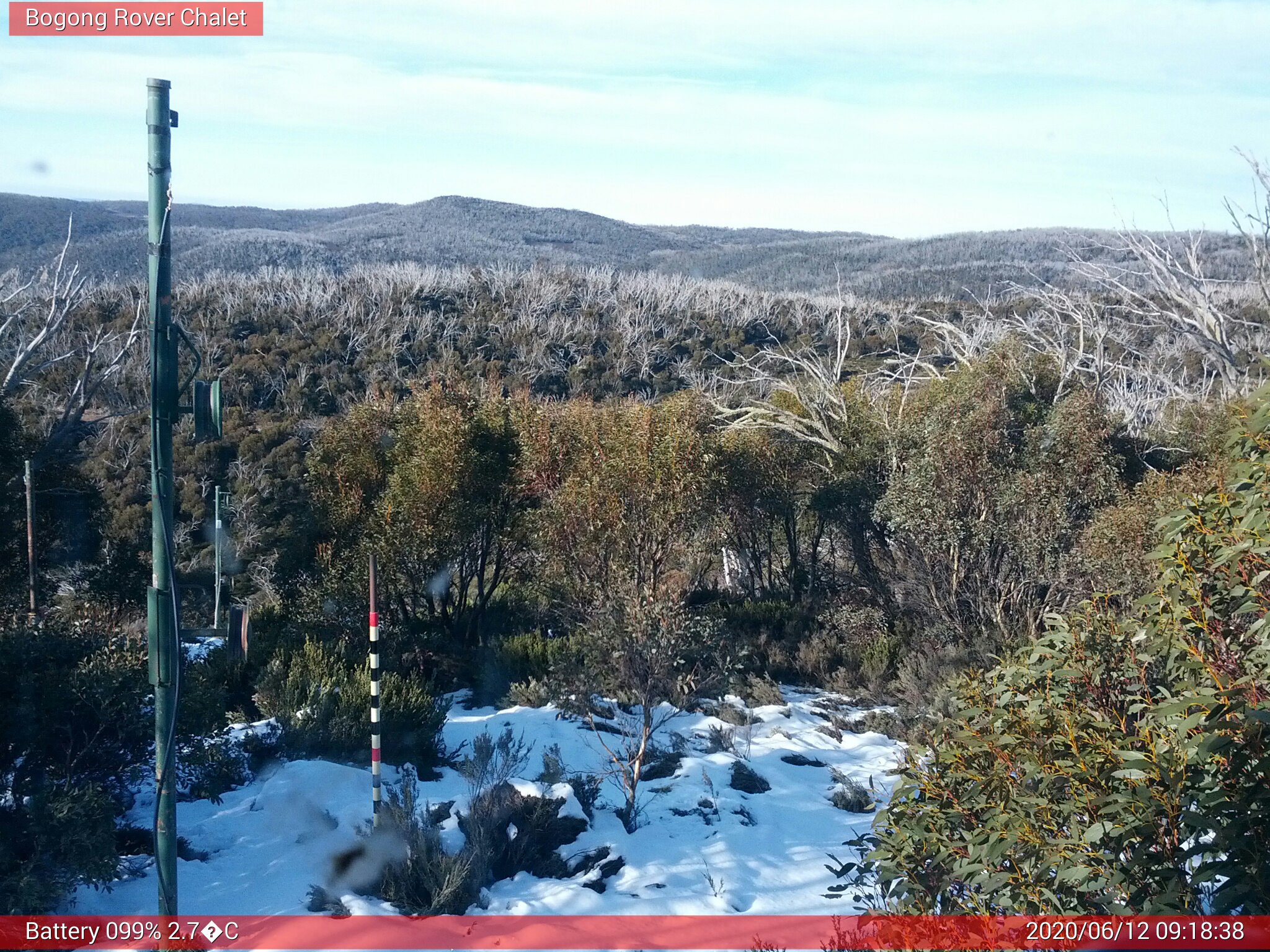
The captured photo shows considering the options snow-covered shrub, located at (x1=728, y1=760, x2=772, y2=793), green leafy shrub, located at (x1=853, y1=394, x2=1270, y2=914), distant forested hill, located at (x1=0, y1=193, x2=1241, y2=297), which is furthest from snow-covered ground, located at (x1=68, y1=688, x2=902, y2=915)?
distant forested hill, located at (x1=0, y1=193, x2=1241, y2=297)

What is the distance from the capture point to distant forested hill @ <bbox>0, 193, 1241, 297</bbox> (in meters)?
40.6

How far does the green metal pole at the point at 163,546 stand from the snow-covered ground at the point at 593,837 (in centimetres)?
63

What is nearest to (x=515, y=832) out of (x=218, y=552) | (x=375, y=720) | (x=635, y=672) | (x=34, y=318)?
(x=375, y=720)

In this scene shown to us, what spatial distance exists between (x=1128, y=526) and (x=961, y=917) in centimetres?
655

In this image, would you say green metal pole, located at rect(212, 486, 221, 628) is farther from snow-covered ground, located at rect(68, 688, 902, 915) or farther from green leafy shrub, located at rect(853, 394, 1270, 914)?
green leafy shrub, located at rect(853, 394, 1270, 914)

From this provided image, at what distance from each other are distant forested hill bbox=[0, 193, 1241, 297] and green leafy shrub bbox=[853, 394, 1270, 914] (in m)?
32.2

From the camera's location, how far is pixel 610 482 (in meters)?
9.67

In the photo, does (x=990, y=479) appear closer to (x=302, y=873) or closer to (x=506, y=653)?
(x=506, y=653)

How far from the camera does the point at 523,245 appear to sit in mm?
61156

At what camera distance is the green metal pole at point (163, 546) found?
163 inches

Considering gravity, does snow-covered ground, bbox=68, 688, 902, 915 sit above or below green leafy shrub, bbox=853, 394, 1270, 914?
below

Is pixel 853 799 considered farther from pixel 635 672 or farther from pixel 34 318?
pixel 34 318

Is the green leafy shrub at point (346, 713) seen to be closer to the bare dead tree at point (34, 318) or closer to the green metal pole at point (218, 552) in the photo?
the green metal pole at point (218, 552)

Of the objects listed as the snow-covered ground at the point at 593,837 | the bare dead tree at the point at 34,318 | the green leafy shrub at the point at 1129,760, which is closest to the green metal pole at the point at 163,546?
the snow-covered ground at the point at 593,837
